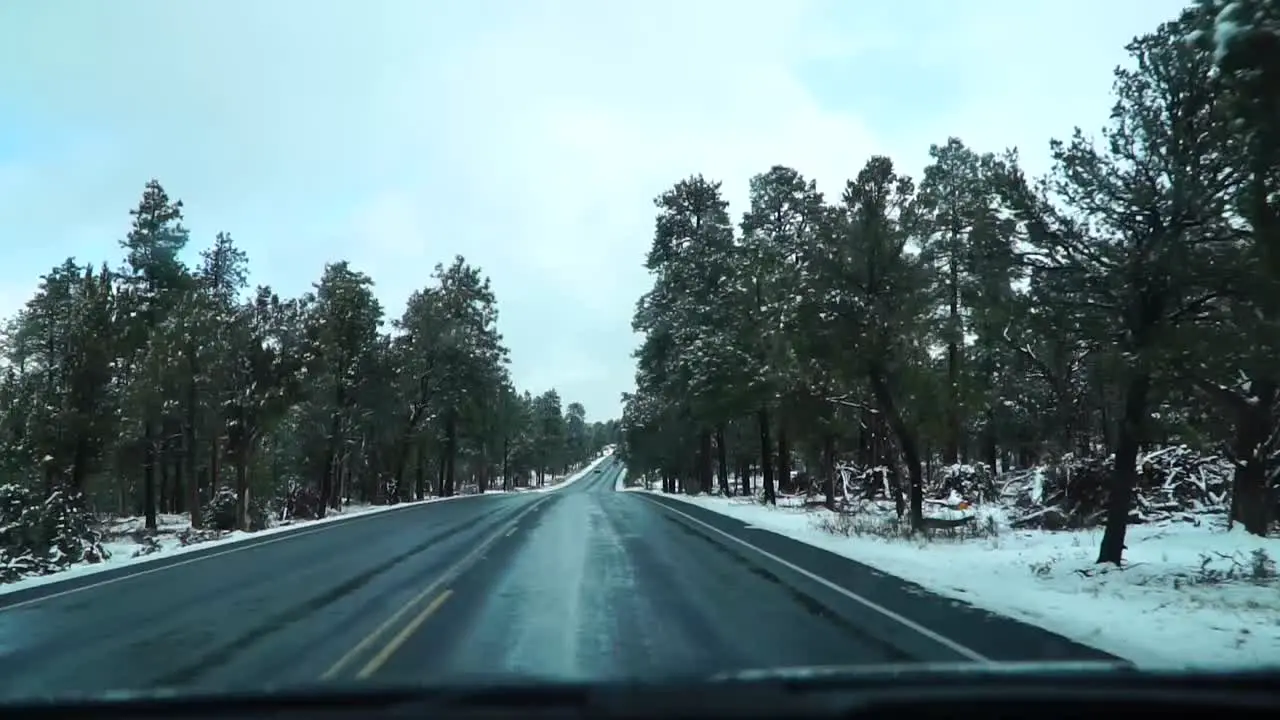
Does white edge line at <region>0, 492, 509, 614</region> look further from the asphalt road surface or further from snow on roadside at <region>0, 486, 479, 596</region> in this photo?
snow on roadside at <region>0, 486, 479, 596</region>

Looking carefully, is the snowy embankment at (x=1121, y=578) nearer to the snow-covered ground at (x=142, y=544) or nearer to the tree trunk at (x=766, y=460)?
the snow-covered ground at (x=142, y=544)

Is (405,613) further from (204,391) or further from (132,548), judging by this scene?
(204,391)

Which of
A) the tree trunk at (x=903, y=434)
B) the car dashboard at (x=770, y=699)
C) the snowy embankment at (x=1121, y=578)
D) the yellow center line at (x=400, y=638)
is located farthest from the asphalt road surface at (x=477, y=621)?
the tree trunk at (x=903, y=434)

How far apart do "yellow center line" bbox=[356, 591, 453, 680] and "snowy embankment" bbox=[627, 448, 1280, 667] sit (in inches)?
250

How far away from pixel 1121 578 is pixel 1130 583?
55cm

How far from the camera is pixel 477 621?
10.4m

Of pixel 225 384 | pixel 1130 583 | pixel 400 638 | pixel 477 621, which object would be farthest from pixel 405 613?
pixel 225 384

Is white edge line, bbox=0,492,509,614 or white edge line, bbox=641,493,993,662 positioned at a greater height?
white edge line, bbox=641,493,993,662

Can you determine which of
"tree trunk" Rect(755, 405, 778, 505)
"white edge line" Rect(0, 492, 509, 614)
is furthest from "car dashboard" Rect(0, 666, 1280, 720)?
"tree trunk" Rect(755, 405, 778, 505)

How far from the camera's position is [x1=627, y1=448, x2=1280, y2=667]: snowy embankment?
9117 millimetres

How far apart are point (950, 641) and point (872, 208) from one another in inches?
689

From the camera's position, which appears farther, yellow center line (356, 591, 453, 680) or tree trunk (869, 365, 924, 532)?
tree trunk (869, 365, 924, 532)

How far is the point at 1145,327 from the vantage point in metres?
13.8

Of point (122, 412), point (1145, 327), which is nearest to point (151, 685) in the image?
point (1145, 327)
